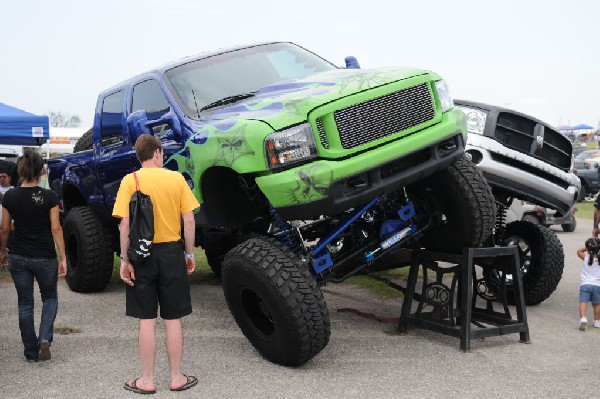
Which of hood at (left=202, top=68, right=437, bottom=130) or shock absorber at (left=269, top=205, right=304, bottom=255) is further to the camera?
shock absorber at (left=269, top=205, right=304, bottom=255)

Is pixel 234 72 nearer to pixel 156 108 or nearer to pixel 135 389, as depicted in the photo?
pixel 156 108

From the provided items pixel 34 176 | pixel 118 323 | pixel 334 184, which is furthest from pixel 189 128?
pixel 118 323

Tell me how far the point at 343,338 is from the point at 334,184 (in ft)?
6.13

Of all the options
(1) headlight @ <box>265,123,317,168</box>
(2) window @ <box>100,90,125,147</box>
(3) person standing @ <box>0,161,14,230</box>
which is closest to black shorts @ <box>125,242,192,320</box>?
(1) headlight @ <box>265,123,317,168</box>

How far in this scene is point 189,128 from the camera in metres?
5.75

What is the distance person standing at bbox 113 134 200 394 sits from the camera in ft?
14.7

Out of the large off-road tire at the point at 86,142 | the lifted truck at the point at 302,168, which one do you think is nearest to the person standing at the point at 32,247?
the lifted truck at the point at 302,168

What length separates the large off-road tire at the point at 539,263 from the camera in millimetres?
7398

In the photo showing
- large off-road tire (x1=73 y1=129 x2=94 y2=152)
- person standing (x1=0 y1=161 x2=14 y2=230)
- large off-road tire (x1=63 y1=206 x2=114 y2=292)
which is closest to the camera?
large off-road tire (x1=63 y1=206 x2=114 y2=292)

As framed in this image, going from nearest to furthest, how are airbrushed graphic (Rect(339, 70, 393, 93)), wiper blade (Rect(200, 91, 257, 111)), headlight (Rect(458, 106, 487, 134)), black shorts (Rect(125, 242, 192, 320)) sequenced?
black shorts (Rect(125, 242, 192, 320))
airbrushed graphic (Rect(339, 70, 393, 93))
wiper blade (Rect(200, 91, 257, 111))
headlight (Rect(458, 106, 487, 134))

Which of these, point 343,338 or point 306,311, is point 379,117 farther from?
point 343,338

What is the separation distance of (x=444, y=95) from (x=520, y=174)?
1784 mm

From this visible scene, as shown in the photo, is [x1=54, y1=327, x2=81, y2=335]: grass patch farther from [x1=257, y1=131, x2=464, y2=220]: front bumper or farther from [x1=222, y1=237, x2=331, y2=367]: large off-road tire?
[x1=257, y1=131, x2=464, y2=220]: front bumper

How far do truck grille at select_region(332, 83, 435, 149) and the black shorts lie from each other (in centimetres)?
138
